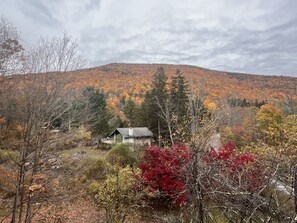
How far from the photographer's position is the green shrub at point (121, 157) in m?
16.8

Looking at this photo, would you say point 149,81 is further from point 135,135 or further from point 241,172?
point 241,172

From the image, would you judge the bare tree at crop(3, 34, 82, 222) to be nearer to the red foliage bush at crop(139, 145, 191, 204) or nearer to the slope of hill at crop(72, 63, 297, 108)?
the red foliage bush at crop(139, 145, 191, 204)

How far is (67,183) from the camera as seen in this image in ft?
47.1

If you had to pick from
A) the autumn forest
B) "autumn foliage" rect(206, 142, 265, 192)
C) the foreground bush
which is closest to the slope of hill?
the autumn forest

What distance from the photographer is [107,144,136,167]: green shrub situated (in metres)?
16.8

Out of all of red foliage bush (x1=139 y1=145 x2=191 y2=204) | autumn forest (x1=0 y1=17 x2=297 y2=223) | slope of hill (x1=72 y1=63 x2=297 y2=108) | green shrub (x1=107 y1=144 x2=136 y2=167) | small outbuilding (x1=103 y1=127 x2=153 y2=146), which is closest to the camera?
autumn forest (x1=0 y1=17 x2=297 y2=223)

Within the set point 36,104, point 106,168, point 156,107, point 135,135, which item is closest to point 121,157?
point 106,168

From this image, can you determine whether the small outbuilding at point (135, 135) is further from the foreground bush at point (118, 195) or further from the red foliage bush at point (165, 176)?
the foreground bush at point (118, 195)

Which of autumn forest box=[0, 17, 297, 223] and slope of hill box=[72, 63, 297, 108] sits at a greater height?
slope of hill box=[72, 63, 297, 108]

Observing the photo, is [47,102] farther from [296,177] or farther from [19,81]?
[296,177]

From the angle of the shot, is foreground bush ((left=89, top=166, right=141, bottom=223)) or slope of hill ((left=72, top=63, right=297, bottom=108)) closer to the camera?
foreground bush ((left=89, top=166, right=141, bottom=223))

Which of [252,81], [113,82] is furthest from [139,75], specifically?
[252,81]

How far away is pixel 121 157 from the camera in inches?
664

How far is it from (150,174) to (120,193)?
5.69 feet
